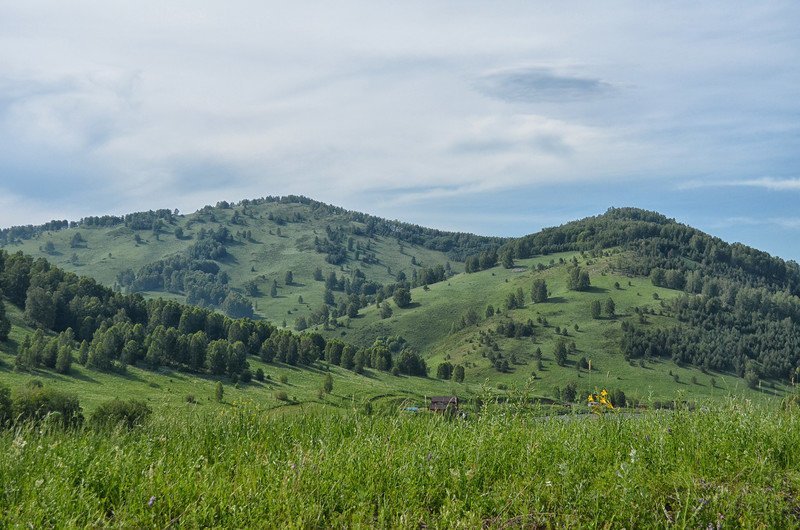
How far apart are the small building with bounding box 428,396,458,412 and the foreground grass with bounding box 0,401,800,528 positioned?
1.09 metres

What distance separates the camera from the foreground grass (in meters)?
5.45

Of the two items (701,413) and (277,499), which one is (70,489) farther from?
(701,413)

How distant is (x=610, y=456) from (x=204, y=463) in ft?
14.5

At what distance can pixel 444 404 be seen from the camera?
Result: 944 cm

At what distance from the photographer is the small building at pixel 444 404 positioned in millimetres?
9086

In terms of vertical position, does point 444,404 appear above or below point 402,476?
above

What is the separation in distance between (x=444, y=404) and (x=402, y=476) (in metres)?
3.28

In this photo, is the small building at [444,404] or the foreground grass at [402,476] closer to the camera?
the foreground grass at [402,476]

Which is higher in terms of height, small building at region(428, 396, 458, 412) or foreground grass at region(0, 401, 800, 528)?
small building at region(428, 396, 458, 412)

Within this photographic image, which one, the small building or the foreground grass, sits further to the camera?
the small building

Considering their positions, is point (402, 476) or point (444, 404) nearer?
point (402, 476)

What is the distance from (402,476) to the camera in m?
6.23

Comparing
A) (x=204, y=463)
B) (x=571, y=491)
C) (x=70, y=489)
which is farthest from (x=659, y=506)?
(x=70, y=489)

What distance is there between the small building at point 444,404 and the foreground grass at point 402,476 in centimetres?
109
